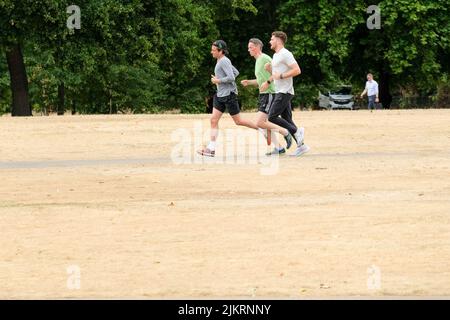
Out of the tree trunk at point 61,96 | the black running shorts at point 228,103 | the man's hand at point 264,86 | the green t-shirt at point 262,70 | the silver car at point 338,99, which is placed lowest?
the silver car at point 338,99

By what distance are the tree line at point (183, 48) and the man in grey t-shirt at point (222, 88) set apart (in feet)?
79.2

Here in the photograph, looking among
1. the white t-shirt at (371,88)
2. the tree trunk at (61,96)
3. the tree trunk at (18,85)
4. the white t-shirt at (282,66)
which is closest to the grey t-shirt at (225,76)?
the white t-shirt at (282,66)

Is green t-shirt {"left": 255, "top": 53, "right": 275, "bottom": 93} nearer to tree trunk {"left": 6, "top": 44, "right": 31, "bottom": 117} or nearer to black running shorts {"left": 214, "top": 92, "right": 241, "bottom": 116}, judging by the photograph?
black running shorts {"left": 214, "top": 92, "right": 241, "bottom": 116}

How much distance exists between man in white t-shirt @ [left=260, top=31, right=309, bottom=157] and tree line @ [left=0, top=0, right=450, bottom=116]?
82.3ft

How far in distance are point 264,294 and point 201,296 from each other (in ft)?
1.54

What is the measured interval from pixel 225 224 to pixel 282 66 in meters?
8.71

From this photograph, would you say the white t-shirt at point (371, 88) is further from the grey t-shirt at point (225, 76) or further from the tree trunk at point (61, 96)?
the grey t-shirt at point (225, 76)

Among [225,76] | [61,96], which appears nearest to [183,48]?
[61,96]

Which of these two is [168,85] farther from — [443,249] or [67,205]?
[443,249]

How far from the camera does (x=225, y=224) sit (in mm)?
14914

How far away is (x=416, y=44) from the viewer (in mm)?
64125

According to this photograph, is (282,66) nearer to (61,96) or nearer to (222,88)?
(222,88)

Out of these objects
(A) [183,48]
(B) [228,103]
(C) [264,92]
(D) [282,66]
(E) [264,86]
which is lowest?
(B) [228,103]

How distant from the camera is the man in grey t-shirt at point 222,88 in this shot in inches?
950
